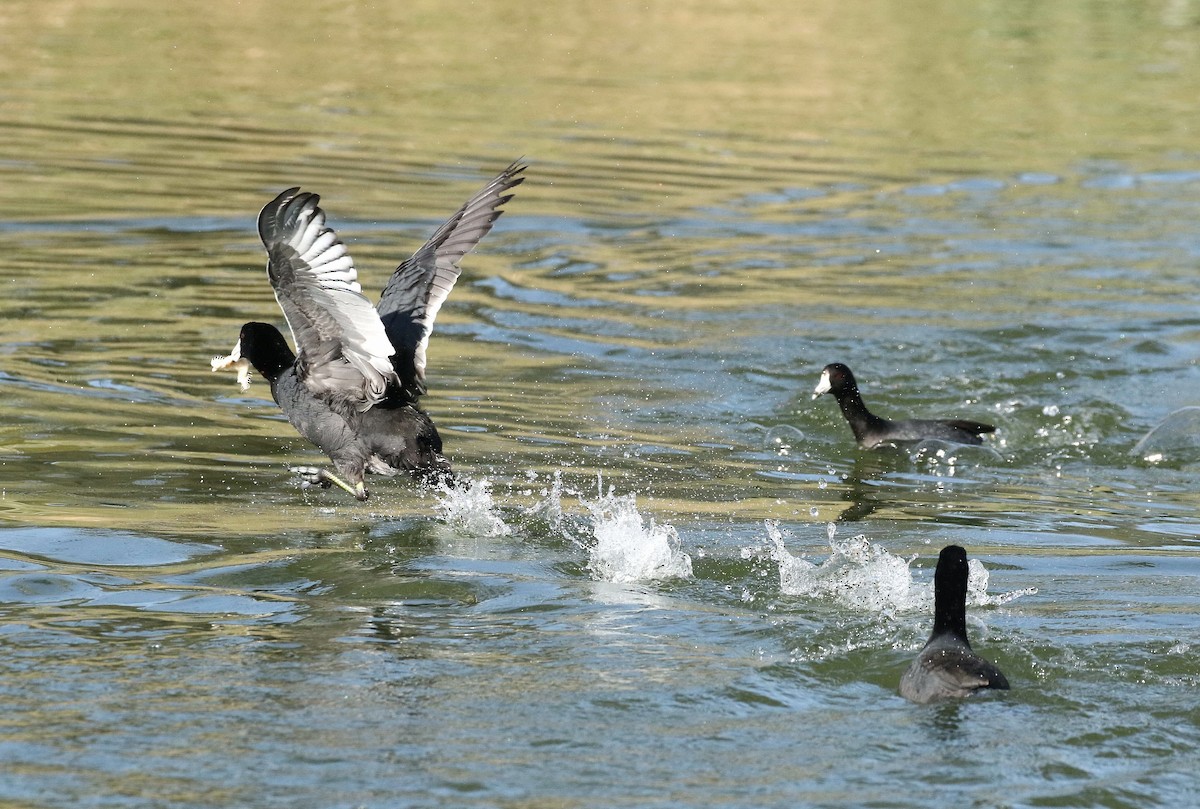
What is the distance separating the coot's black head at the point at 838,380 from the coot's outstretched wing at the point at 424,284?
7.81 ft

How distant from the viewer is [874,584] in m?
6.00

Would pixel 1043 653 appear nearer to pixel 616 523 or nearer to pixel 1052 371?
pixel 616 523

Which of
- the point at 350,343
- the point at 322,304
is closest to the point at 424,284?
the point at 350,343

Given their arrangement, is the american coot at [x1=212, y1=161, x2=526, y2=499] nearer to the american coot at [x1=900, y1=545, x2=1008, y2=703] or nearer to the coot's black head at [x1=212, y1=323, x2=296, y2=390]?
the coot's black head at [x1=212, y1=323, x2=296, y2=390]

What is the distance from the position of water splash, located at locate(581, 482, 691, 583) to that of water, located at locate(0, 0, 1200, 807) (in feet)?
0.06

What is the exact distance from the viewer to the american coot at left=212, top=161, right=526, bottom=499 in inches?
253

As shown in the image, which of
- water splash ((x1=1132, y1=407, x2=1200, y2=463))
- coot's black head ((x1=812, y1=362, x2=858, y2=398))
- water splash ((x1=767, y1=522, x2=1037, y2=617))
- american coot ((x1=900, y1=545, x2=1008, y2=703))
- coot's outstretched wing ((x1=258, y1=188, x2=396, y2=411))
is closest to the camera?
american coot ((x1=900, y1=545, x2=1008, y2=703))

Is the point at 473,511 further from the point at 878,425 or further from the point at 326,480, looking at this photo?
the point at 878,425

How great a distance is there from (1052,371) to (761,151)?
24.3 feet

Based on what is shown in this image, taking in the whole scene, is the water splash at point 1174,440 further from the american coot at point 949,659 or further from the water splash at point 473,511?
the american coot at point 949,659

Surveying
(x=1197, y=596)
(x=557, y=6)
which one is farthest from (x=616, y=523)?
(x=557, y=6)

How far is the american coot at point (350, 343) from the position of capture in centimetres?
642

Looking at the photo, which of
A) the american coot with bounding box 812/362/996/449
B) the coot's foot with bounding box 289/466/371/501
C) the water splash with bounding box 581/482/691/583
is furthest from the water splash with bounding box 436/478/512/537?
the american coot with bounding box 812/362/996/449

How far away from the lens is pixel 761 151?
57.0 ft
